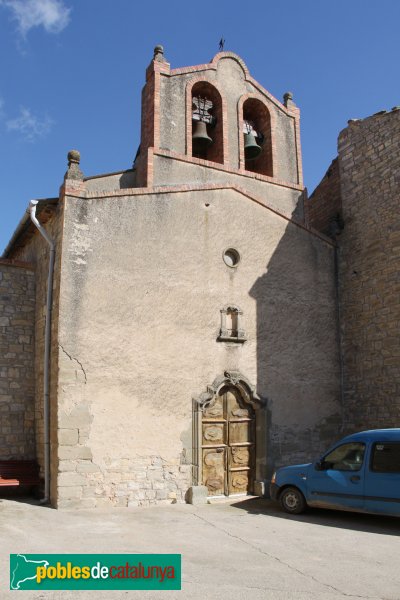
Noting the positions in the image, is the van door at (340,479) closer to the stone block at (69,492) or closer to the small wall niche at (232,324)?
the small wall niche at (232,324)

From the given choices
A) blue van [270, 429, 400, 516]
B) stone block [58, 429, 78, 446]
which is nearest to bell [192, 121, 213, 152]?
stone block [58, 429, 78, 446]

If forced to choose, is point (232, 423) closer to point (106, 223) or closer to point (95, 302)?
point (95, 302)

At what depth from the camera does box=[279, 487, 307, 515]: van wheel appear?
8.78 m

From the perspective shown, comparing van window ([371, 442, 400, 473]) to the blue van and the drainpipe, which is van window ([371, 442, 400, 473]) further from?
the drainpipe

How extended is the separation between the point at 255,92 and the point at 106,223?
5519 millimetres

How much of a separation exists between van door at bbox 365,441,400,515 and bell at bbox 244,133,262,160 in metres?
7.48

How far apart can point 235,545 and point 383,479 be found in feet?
7.94

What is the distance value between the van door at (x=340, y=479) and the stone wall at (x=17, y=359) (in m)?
5.36

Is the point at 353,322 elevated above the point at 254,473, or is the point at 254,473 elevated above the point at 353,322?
the point at 353,322

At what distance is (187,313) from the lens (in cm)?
1042

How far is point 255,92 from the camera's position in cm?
1291

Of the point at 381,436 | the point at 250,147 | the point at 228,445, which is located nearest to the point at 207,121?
the point at 250,147

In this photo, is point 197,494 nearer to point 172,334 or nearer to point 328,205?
point 172,334

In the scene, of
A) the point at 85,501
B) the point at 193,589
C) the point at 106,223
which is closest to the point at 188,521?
the point at 85,501
